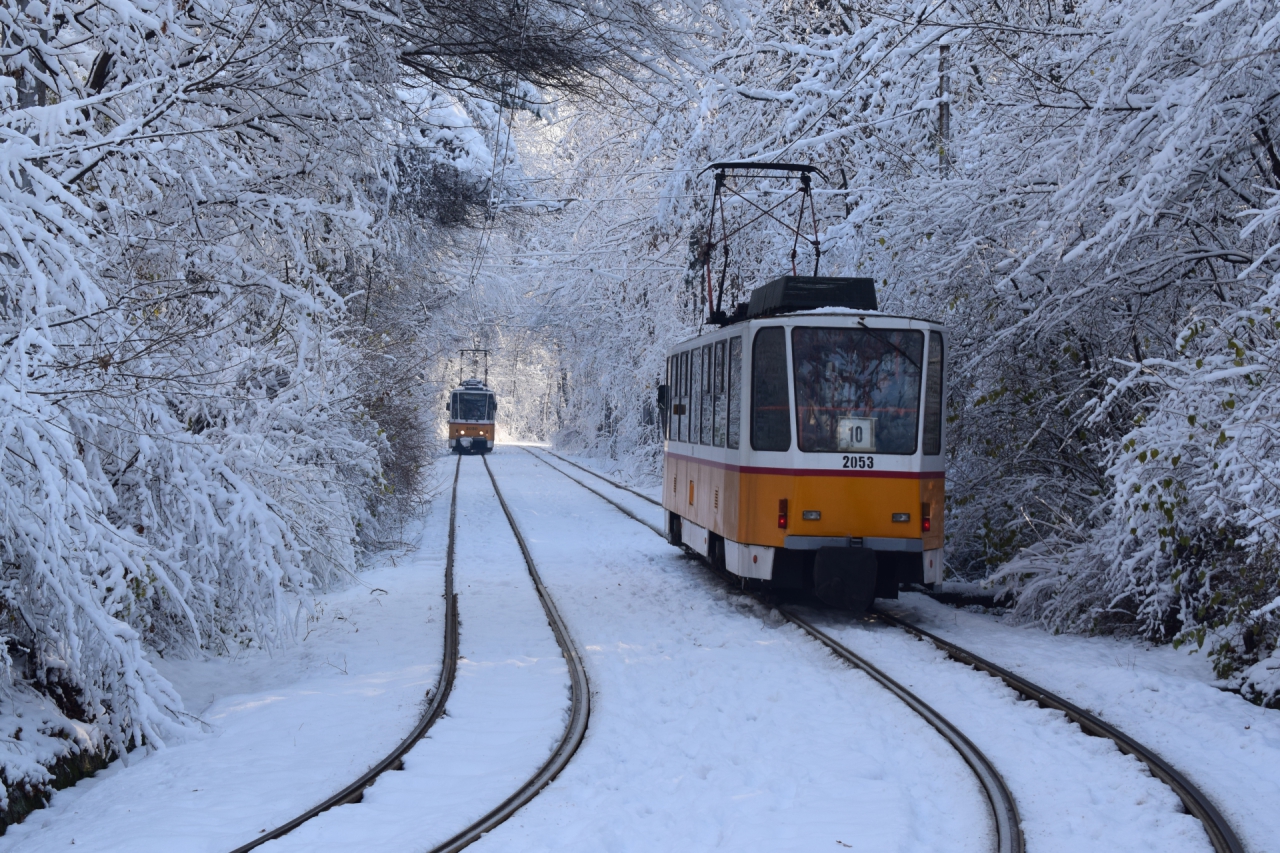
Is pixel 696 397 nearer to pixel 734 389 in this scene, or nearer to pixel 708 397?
pixel 708 397

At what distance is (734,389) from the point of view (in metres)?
11.8

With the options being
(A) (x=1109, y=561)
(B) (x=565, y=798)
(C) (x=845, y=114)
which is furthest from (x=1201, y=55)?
(C) (x=845, y=114)

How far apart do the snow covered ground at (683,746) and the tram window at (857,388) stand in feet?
5.62

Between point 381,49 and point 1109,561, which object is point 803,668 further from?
point 381,49

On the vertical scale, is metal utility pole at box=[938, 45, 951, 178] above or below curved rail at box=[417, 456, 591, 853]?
above

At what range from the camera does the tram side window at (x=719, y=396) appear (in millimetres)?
12289

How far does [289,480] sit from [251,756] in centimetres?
285

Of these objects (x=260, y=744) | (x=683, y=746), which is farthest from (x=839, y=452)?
(x=260, y=744)

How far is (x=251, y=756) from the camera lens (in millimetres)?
6965

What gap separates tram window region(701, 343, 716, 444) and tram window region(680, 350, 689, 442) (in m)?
1.03

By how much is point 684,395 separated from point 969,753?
8309 mm

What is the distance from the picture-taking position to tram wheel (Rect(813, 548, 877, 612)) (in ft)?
35.7

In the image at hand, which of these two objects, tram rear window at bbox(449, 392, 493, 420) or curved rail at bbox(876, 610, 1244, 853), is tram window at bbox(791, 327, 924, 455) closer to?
curved rail at bbox(876, 610, 1244, 853)

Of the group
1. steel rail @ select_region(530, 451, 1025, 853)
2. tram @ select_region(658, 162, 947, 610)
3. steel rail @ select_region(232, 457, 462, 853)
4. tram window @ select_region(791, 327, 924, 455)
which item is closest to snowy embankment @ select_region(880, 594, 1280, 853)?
steel rail @ select_region(530, 451, 1025, 853)
